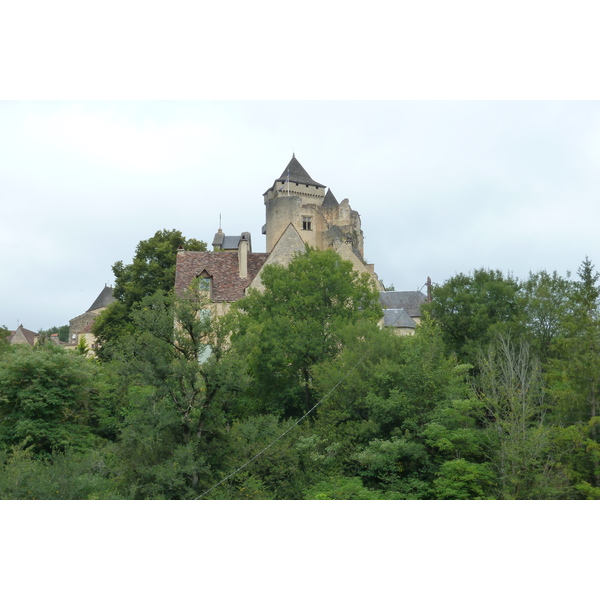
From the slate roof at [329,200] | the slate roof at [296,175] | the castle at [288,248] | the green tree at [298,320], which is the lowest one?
the green tree at [298,320]

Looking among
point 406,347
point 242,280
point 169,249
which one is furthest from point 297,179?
point 406,347

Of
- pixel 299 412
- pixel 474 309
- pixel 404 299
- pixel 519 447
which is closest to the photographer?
pixel 519 447

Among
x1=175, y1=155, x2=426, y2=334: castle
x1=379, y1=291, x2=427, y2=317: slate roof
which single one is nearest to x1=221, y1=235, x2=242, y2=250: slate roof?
x1=175, y1=155, x2=426, y2=334: castle

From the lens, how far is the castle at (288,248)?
36938mm

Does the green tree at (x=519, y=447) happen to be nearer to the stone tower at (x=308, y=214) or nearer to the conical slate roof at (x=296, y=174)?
the stone tower at (x=308, y=214)

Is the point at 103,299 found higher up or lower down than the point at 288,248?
higher up

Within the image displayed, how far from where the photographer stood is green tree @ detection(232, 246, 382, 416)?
1083 inches

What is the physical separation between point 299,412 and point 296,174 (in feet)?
167

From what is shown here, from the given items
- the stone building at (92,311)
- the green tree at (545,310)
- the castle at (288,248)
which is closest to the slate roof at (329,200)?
the castle at (288,248)

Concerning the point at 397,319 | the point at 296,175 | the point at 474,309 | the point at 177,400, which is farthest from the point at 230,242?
the point at 177,400

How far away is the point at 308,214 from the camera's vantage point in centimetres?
4972

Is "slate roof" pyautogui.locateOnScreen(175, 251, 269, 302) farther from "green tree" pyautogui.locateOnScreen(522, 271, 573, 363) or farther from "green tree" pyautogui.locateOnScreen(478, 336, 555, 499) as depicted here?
"green tree" pyautogui.locateOnScreen(478, 336, 555, 499)

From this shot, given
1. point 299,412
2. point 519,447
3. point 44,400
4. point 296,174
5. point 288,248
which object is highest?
point 296,174

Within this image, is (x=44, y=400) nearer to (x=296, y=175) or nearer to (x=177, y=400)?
(x=177, y=400)
